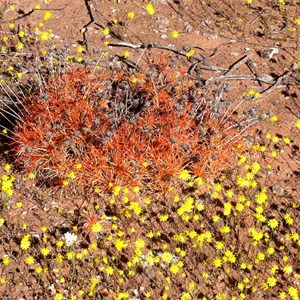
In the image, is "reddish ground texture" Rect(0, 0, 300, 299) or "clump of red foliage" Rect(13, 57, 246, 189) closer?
"clump of red foliage" Rect(13, 57, 246, 189)

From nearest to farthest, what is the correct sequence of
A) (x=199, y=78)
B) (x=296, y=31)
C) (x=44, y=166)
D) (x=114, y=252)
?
→ 1. (x=114, y=252)
2. (x=44, y=166)
3. (x=199, y=78)
4. (x=296, y=31)

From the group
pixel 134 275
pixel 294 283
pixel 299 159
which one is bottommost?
pixel 134 275

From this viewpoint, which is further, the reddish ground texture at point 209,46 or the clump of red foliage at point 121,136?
the reddish ground texture at point 209,46

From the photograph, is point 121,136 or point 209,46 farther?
point 209,46

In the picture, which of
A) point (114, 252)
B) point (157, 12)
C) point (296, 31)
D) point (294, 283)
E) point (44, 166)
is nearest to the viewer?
point (294, 283)

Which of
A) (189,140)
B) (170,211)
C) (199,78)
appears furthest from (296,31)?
(170,211)

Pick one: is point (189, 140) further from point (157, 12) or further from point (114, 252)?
point (157, 12)

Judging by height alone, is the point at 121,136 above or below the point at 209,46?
below

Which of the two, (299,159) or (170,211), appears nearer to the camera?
(170,211)
